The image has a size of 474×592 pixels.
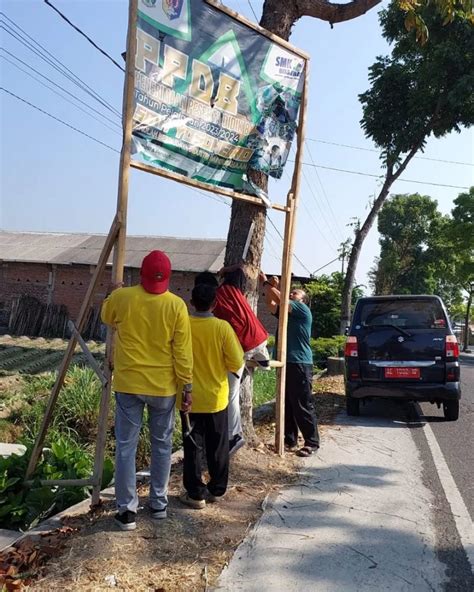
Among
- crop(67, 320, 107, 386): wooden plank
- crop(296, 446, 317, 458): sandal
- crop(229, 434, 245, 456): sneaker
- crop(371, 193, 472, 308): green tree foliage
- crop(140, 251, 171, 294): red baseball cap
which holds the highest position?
crop(371, 193, 472, 308): green tree foliage

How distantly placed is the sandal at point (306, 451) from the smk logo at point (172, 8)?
4.37 meters

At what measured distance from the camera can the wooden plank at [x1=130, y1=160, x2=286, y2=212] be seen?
180 inches

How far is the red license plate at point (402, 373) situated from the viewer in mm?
8727

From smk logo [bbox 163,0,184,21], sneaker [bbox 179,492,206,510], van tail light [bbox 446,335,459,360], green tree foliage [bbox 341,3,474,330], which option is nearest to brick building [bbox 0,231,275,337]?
green tree foliage [bbox 341,3,474,330]

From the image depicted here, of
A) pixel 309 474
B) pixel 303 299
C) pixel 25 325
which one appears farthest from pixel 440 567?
pixel 25 325

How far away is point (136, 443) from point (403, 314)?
613 centimetres

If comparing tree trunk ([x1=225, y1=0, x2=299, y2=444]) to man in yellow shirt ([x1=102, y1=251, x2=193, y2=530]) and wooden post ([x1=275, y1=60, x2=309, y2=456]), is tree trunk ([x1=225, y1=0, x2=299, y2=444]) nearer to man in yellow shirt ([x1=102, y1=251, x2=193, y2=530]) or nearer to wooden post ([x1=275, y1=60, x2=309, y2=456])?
wooden post ([x1=275, y1=60, x2=309, y2=456])

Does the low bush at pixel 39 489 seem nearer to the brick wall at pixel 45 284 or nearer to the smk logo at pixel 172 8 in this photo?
the smk logo at pixel 172 8

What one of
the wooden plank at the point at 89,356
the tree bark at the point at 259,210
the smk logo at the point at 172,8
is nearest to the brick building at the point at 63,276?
the tree bark at the point at 259,210

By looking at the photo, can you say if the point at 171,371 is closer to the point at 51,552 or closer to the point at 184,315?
the point at 184,315

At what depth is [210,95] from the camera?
514 cm

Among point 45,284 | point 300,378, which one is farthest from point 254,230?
point 45,284

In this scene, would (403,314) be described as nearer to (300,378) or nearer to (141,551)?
(300,378)

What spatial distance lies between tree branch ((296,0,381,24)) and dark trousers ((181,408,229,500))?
4.30 metres
